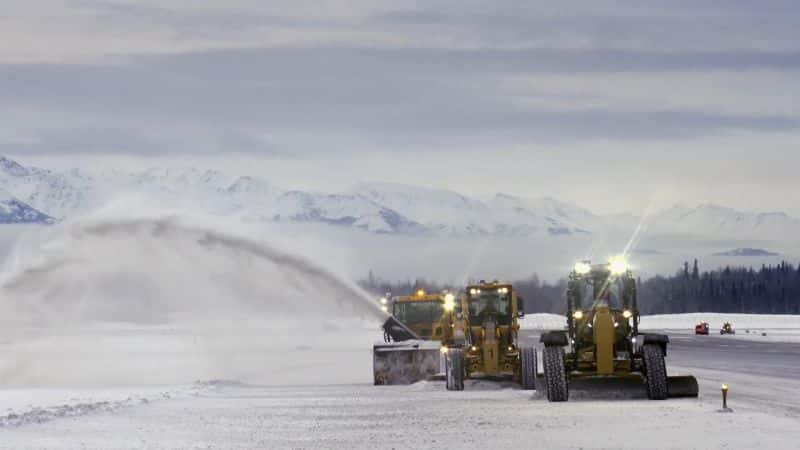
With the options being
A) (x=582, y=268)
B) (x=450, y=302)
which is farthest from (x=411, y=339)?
(x=582, y=268)

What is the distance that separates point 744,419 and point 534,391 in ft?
34.1

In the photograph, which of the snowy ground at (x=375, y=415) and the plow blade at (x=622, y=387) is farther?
the plow blade at (x=622, y=387)

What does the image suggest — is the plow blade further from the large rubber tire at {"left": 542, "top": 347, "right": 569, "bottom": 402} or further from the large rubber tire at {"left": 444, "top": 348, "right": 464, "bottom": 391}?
the large rubber tire at {"left": 444, "top": 348, "right": 464, "bottom": 391}

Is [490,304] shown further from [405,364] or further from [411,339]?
[411,339]

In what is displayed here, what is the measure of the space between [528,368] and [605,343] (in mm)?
4379

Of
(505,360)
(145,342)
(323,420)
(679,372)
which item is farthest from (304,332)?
(323,420)

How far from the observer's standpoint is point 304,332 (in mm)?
121000

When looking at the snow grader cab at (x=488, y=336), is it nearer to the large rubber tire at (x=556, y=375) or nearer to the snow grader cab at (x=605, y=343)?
the snow grader cab at (x=605, y=343)

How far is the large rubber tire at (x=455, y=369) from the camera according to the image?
36.9m

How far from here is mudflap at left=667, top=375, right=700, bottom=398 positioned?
3247 cm

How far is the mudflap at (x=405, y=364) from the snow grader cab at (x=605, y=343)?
8765 millimetres

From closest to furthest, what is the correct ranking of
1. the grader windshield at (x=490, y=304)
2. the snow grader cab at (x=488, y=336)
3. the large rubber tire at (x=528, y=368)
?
the large rubber tire at (x=528, y=368) < the snow grader cab at (x=488, y=336) < the grader windshield at (x=490, y=304)

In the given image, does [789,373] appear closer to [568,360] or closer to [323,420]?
[568,360]

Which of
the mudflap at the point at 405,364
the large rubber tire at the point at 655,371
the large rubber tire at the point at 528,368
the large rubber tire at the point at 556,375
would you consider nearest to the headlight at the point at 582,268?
the large rubber tire at the point at 556,375
